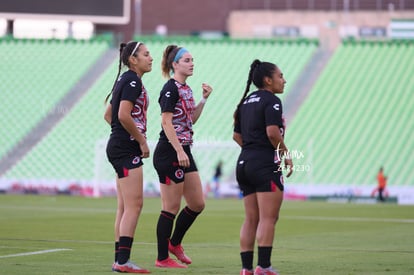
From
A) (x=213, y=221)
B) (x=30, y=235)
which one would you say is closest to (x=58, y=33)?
(x=213, y=221)

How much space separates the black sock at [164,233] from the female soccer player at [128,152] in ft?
2.32

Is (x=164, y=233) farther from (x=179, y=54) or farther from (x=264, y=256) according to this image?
(x=179, y=54)

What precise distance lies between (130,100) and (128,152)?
56 cm

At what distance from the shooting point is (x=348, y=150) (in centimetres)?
3678

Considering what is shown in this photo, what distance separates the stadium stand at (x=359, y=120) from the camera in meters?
36.1

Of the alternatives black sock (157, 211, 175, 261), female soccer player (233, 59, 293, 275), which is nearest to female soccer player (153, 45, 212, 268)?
black sock (157, 211, 175, 261)

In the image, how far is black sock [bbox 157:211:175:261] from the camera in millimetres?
10859

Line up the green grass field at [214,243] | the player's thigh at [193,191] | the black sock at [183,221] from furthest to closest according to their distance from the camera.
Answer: the black sock at [183,221]
the player's thigh at [193,191]
the green grass field at [214,243]

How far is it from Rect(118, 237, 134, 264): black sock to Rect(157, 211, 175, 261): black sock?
2.99 feet

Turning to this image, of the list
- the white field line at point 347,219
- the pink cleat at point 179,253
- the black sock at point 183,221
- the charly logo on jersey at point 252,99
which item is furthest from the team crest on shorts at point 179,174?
the white field line at point 347,219

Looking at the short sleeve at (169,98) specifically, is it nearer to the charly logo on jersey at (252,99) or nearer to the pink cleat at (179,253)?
the charly logo on jersey at (252,99)

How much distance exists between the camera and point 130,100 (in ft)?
32.9

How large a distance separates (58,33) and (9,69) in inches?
112

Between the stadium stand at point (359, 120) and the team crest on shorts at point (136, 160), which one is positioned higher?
the team crest on shorts at point (136, 160)
